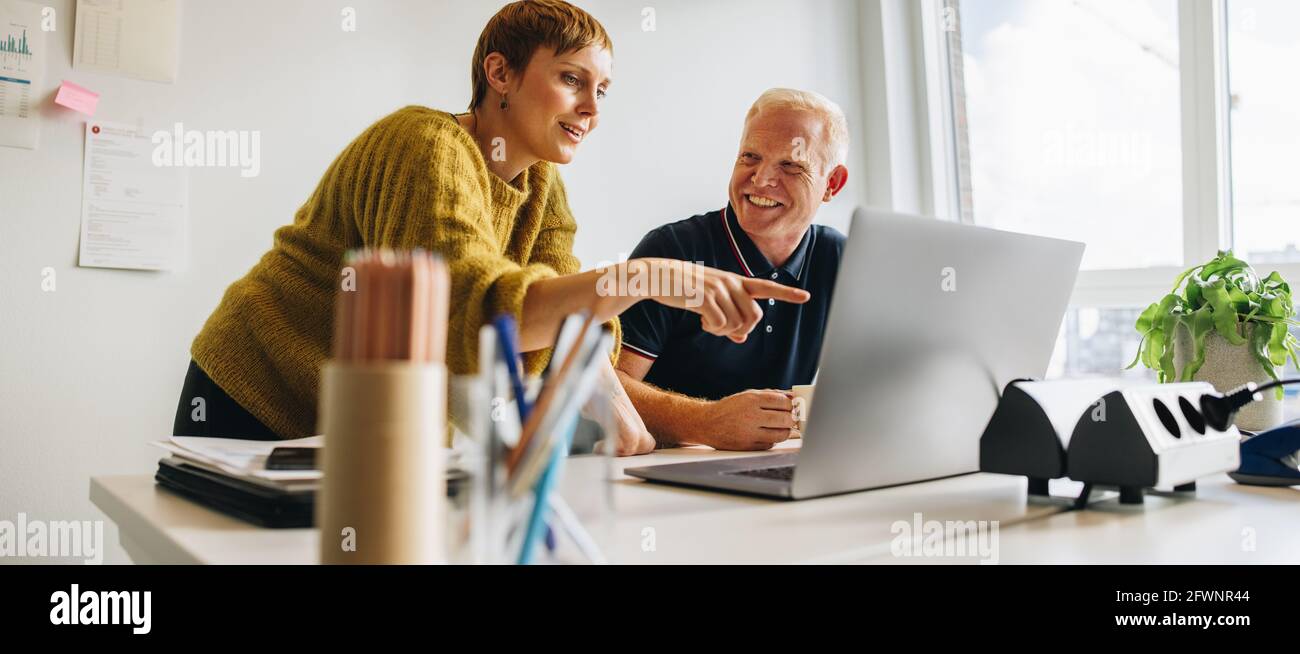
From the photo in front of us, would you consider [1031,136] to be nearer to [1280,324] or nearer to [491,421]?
[1280,324]

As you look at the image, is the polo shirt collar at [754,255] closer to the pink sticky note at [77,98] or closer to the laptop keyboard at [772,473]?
the laptop keyboard at [772,473]

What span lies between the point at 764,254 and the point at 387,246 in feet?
3.79

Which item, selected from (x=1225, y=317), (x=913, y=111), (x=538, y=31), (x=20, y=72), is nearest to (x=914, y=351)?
(x=538, y=31)

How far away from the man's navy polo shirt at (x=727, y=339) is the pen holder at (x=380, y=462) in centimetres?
141

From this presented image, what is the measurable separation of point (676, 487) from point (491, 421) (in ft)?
1.79

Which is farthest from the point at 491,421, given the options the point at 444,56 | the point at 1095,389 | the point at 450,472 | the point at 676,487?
the point at 444,56

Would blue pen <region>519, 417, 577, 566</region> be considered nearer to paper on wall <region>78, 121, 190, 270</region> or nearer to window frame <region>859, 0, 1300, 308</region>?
paper on wall <region>78, 121, 190, 270</region>

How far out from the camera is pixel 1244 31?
2.82m

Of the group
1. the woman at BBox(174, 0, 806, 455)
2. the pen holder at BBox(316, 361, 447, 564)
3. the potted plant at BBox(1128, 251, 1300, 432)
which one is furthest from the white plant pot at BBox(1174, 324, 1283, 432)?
the pen holder at BBox(316, 361, 447, 564)

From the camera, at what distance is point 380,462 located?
1.48 ft

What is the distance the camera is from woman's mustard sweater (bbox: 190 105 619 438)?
1029 mm

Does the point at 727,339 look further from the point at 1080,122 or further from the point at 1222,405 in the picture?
the point at 1080,122

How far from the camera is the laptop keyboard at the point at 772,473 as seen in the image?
3.22 feet

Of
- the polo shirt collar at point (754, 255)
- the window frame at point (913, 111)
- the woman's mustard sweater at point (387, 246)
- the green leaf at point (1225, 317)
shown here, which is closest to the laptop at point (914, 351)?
the woman's mustard sweater at point (387, 246)
